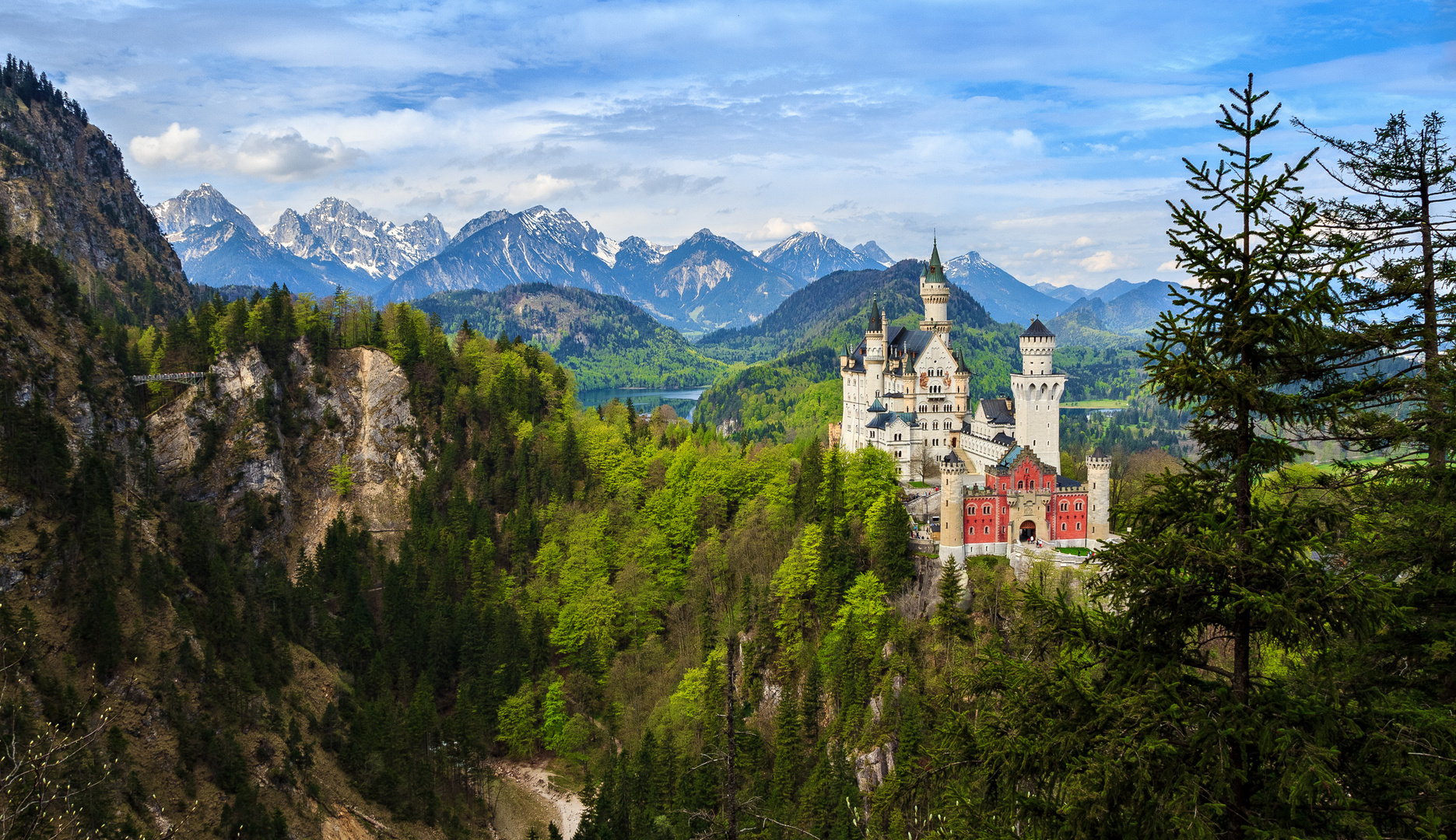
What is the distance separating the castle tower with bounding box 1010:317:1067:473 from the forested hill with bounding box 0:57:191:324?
122447 mm

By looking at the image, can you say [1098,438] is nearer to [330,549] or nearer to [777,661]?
[777,661]

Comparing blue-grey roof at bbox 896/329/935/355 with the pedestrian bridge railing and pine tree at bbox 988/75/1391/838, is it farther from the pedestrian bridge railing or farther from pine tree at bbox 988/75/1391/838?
the pedestrian bridge railing

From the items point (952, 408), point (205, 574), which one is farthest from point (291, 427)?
point (952, 408)

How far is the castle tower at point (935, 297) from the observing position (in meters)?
87.6

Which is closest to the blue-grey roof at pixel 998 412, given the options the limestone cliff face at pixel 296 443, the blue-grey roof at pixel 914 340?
the blue-grey roof at pixel 914 340

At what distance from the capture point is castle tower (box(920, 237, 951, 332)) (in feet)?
287

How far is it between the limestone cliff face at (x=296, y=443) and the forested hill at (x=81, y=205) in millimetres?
37604

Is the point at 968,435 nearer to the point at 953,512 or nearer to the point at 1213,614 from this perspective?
the point at 953,512

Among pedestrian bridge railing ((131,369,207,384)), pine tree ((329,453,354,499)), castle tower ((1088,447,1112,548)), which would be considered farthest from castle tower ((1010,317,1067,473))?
pedestrian bridge railing ((131,369,207,384))

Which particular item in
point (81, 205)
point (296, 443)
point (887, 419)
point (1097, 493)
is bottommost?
point (1097, 493)

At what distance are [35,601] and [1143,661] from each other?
5819cm

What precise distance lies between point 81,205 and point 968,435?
15805 cm

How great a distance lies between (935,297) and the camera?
294 feet

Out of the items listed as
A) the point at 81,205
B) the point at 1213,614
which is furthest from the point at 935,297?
the point at 81,205
